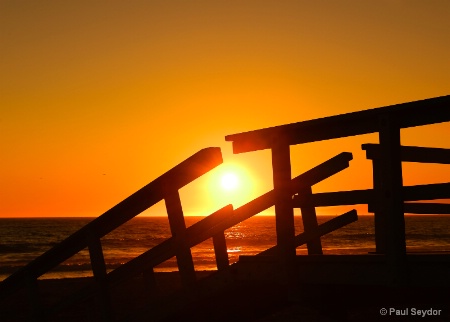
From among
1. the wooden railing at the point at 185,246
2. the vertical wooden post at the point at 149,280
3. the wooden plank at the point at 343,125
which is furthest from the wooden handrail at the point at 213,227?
the wooden plank at the point at 343,125

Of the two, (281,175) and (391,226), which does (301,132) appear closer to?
(281,175)

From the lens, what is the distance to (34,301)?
677 cm

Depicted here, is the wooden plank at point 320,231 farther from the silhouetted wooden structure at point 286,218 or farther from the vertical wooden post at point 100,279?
the vertical wooden post at point 100,279

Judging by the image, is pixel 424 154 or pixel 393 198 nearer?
pixel 393 198

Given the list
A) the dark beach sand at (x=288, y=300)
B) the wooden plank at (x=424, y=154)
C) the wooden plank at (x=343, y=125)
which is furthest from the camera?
the wooden plank at (x=424, y=154)

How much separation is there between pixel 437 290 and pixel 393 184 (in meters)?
1.87

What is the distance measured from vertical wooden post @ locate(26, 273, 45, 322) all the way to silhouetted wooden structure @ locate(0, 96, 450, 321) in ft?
0.08

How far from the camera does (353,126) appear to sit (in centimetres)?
523

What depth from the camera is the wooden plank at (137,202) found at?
521 centimetres

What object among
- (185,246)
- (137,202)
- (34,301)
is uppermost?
(137,202)

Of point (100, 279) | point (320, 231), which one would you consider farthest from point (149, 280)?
point (320, 231)

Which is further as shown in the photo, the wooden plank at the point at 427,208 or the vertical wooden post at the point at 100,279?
the wooden plank at the point at 427,208

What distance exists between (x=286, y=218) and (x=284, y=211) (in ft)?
0.21

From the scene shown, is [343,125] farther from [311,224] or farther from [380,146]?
[311,224]
